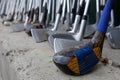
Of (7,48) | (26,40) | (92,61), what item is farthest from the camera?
(26,40)

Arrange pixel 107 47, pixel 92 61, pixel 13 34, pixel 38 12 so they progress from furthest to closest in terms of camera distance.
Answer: pixel 38 12 < pixel 13 34 < pixel 107 47 < pixel 92 61

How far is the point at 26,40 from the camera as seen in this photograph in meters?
2.15

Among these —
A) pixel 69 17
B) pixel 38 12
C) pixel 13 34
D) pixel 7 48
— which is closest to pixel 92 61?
pixel 7 48

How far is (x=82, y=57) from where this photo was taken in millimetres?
1229

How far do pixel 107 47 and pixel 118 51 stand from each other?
12 centimetres

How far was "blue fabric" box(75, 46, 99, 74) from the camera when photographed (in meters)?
1.22

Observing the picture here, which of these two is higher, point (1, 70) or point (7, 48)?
point (7, 48)

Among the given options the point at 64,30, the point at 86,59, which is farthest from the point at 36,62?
the point at 64,30

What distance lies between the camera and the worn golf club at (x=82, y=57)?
1.20 m

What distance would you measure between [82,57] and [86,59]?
0.03 m

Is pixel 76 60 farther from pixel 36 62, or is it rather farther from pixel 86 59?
pixel 36 62

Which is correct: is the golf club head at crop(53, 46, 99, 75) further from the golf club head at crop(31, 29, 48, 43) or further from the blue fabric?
the golf club head at crop(31, 29, 48, 43)

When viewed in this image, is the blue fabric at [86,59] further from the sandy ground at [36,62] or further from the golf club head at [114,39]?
the golf club head at [114,39]

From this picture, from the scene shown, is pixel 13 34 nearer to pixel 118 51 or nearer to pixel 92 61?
pixel 118 51
